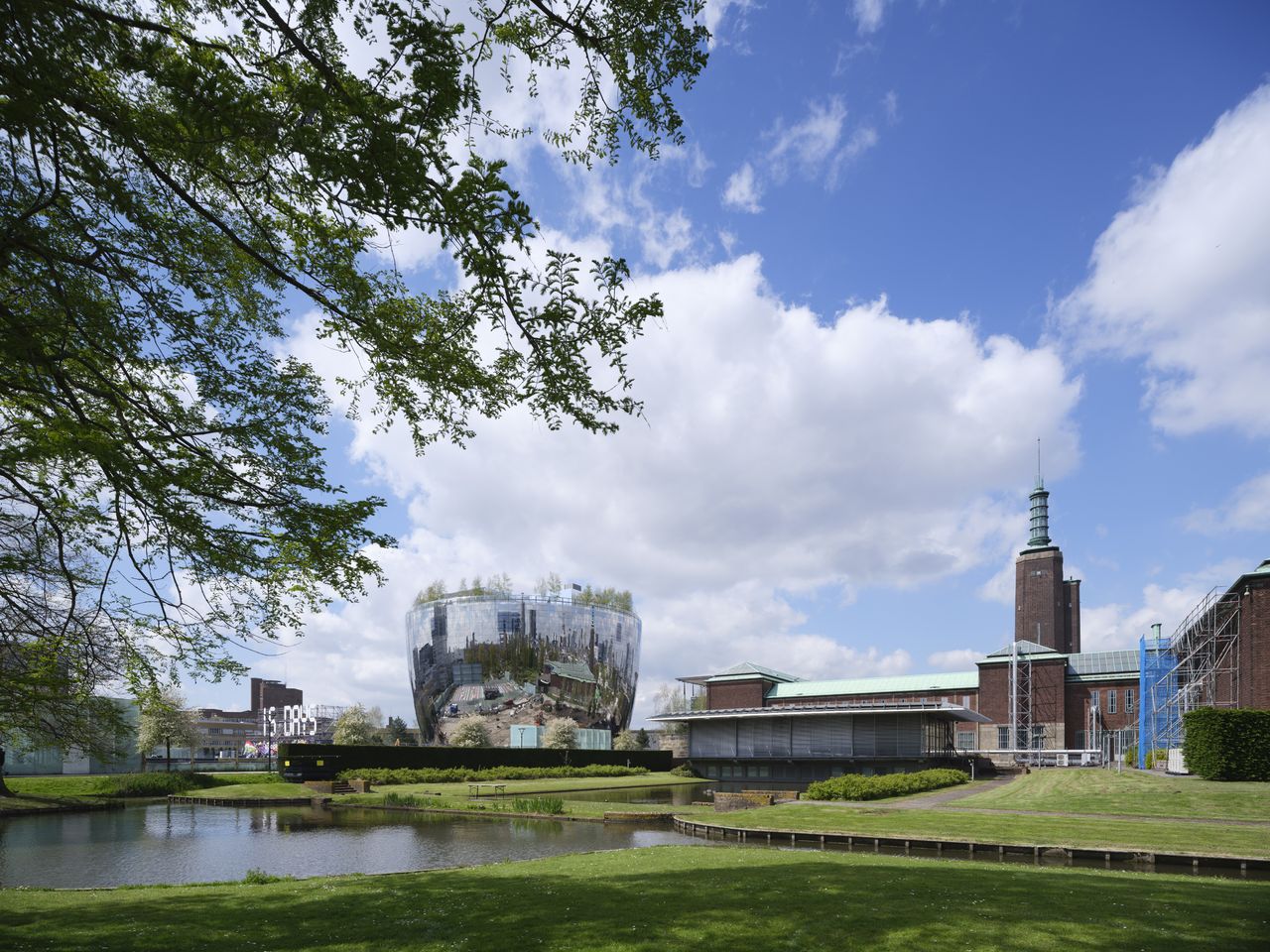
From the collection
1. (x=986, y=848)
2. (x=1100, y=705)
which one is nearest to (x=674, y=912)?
(x=986, y=848)

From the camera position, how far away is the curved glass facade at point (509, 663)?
8181 cm

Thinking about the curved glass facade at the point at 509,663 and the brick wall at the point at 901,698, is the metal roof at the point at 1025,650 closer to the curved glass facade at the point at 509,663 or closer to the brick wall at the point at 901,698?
the brick wall at the point at 901,698

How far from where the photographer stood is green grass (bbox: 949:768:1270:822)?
23.3 meters

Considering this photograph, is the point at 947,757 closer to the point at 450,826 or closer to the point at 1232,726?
the point at 1232,726

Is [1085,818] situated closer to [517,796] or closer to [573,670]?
[517,796]

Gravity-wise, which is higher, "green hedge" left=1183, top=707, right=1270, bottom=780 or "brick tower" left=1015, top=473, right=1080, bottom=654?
"brick tower" left=1015, top=473, right=1080, bottom=654

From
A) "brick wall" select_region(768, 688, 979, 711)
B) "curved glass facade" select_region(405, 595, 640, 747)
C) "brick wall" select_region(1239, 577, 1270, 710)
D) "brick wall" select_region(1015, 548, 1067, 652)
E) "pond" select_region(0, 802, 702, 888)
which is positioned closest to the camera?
"pond" select_region(0, 802, 702, 888)

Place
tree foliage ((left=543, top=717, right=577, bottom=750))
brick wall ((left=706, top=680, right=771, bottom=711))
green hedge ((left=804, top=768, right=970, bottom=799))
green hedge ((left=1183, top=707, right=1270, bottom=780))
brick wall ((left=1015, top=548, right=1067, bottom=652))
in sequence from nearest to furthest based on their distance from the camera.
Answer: green hedge ((left=1183, top=707, right=1270, bottom=780))
green hedge ((left=804, top=768, right=970, bottom=799))
tree foliage ((left=543, top=717, right=577, bottom=750))
brick wall ((left=706, top=680, right=771, bottom=711))
brick wall ((left=1015, top=548, right=1067, bottom=652))

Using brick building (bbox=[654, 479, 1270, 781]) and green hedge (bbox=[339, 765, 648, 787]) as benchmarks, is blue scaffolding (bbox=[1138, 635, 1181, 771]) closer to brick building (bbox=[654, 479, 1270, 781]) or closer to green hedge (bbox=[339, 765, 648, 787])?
brick building (bbox=[654, 479, 1270, 781])

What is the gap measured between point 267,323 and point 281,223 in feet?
4.30

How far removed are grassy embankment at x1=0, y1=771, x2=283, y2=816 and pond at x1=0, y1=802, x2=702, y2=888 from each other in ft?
7.90

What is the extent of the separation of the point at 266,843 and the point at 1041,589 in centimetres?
7078

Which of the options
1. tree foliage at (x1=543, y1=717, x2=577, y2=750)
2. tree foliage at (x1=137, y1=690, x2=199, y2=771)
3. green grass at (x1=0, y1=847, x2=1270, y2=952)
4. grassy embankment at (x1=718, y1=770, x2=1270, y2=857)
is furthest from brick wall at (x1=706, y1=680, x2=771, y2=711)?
green grass at (x1=0, y1=847, x2=1270, y2=952)

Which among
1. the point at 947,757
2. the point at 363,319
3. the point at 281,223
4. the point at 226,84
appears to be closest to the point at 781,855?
the point at 363,319
